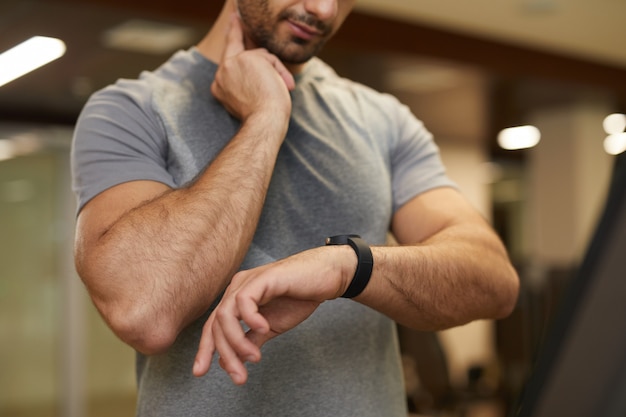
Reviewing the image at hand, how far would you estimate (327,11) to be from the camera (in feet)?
3.57

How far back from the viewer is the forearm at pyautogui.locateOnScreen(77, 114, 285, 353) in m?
0.88

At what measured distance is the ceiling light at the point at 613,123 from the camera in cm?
690

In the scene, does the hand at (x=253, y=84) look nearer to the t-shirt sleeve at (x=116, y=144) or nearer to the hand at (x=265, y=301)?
the t-shirt sleeve at (x=116, y=144)

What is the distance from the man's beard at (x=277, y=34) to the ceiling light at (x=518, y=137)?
6.49 m

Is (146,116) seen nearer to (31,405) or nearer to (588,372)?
(588,372)

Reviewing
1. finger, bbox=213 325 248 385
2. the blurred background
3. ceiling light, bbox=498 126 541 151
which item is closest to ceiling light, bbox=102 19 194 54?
the blurred background

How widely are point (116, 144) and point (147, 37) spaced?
3554 mm

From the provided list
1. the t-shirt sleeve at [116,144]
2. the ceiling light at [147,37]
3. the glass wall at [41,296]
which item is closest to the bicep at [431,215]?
the t-shirt sleeve at [116,144]

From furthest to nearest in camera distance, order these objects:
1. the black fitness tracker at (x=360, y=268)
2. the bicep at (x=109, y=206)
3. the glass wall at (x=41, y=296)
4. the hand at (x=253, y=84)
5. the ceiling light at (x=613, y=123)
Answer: the ceiling light at (x=613, y=123) < the glass wall at (x=41, y=296) < the hand at (x=253, y=84) < the bicep at (x=109, y=206) < the black fitness tracker at (x=360, y=268)

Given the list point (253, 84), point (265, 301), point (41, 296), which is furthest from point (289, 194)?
point (41, 296)

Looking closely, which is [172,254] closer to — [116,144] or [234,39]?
[116,144]

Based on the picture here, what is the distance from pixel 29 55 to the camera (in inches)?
180

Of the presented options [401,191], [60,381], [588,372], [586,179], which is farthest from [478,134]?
[588,372]

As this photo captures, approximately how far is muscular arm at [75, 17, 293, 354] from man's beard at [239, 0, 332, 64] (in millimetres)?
151
